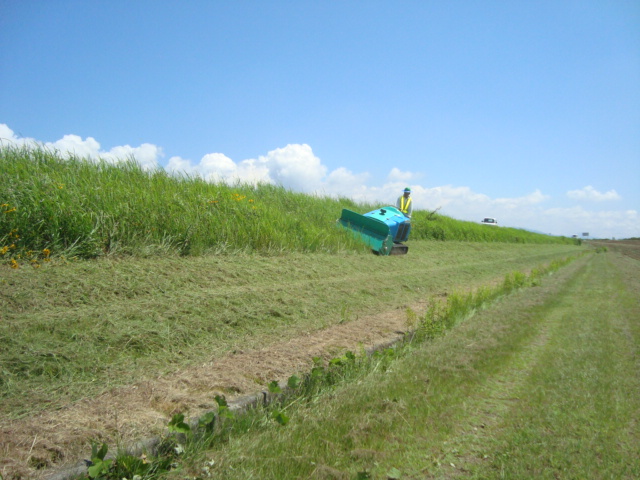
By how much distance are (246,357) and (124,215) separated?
3815 millimetres

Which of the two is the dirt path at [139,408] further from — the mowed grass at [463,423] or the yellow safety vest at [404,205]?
the yellow safety vest at [404,205]

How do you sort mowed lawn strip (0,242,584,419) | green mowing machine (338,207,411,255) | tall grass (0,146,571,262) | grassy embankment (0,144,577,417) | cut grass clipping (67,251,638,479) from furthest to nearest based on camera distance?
green mowing machine (338,207,411,255), tall grass (0,146,571,262), grassy embankment (0,144,577,417), mowed lawn strip (0,242,584,419), cut grass clipping (67,251,638,479)

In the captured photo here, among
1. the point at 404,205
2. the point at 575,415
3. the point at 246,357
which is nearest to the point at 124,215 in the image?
the point at 246,357

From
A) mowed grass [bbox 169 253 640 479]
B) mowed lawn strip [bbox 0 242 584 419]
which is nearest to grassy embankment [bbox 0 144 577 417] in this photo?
mowed lawn strip [bbox 0 242 584 419]

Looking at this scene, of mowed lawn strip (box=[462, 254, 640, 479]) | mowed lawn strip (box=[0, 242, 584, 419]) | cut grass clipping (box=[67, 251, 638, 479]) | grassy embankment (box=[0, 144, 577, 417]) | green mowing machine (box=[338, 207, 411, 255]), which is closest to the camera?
cut grass clipping (box=[67, 251, 638, 479])

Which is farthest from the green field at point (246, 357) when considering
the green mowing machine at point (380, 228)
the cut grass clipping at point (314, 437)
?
the green mowing machine at point (380, 228)

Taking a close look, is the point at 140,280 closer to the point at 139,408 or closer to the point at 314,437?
the point at 139,408

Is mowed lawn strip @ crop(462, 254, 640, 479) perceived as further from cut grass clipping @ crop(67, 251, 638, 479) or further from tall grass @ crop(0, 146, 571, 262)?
tall grass @ crop(0, 146, 571, 262)

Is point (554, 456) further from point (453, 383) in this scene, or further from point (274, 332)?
point (274, 332)

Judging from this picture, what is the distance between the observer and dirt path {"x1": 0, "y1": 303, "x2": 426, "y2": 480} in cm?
239

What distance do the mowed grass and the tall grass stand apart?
4137 mm

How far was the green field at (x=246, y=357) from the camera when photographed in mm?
2750

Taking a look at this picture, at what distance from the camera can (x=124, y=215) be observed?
671 cm

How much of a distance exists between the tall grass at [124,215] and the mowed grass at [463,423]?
4.14 metres
